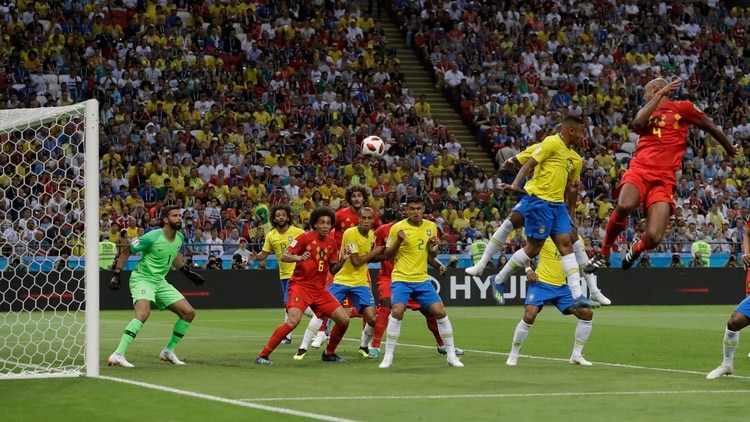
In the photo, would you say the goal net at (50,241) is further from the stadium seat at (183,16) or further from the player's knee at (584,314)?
the stadium seat at (183,16)

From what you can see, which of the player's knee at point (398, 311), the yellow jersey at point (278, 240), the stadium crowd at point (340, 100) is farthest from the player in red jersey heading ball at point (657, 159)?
the stadium crowd at point (340, 100)

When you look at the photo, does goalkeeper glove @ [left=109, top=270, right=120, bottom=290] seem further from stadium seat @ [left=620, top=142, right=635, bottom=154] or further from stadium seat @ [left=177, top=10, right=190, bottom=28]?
stadium seat @ [left=620, top=142, right=635, bottom=154]

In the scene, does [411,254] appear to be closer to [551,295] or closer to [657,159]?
[551,295]

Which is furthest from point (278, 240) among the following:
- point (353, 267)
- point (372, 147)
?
point (372, 147)

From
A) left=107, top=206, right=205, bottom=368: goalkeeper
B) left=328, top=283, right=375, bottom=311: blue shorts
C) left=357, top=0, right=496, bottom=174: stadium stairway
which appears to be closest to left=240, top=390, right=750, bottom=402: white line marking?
left=107, top=206, right=205, bottom=368: goalkeeper

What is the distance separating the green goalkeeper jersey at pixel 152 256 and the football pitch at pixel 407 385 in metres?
1.09

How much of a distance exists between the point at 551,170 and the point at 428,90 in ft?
83.1

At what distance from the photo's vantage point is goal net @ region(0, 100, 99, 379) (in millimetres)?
13773

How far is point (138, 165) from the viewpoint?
31359 mm

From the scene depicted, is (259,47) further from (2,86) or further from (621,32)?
(621,32)

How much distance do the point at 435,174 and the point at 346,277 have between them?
17873 millimetres

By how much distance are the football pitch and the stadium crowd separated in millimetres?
10221

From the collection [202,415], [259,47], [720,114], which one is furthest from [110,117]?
[202,415]

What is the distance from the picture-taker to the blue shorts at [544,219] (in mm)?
14867
